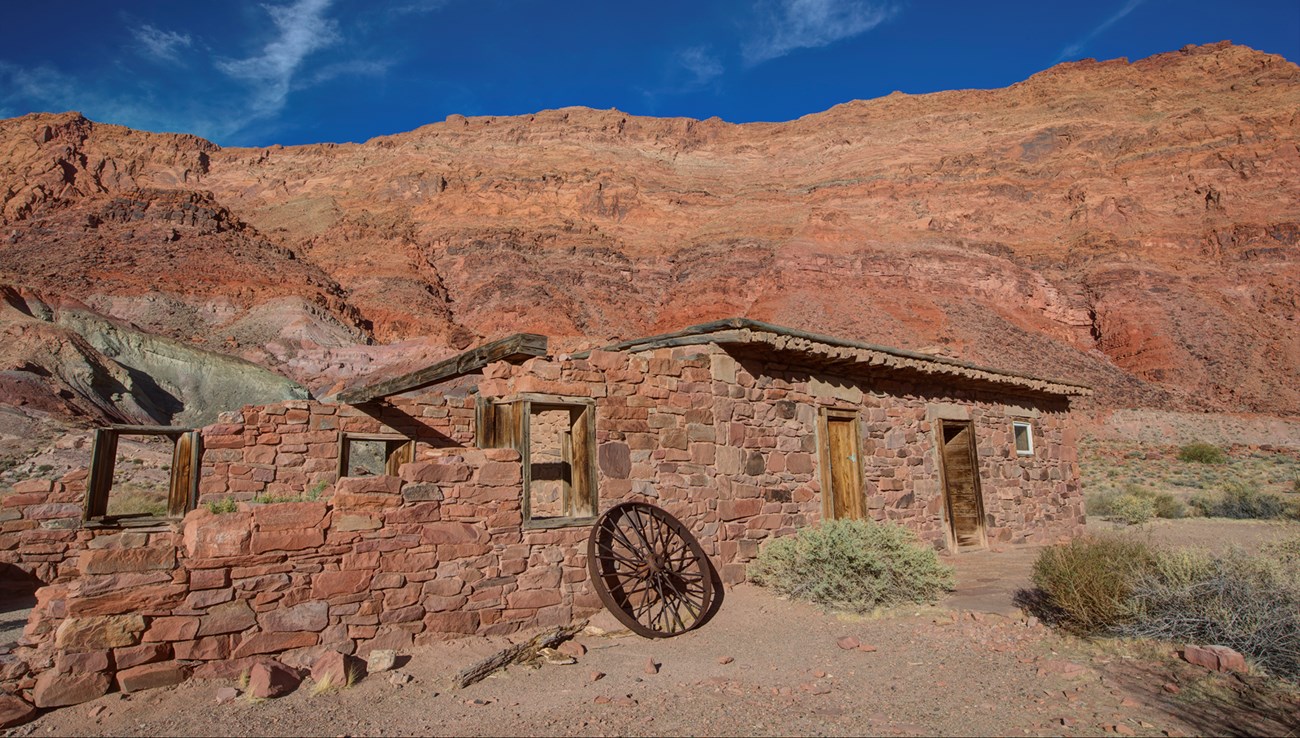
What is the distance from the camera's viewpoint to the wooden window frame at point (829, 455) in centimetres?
930

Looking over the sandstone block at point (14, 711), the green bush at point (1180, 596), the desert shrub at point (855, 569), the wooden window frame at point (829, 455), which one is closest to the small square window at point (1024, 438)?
the wooden window frame at point (829, 455)

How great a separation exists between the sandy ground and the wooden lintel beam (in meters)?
2.91

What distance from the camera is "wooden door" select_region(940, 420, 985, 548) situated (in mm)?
11648

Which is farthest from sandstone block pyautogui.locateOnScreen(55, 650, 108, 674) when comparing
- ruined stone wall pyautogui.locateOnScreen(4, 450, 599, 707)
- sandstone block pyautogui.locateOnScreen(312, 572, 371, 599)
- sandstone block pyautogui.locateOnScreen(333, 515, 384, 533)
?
sandstone block pyautogui.locateOnScreen(333, 515, 384, 533)

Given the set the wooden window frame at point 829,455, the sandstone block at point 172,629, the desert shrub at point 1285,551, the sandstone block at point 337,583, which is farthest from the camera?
the wooden window frame at point 829,455

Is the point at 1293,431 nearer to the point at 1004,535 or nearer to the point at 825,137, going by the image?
the point at 1004,535

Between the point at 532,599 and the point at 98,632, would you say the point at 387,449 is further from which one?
the point at 98,632

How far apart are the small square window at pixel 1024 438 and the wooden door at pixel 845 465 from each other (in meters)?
5.10

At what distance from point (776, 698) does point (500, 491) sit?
3028 millimetres

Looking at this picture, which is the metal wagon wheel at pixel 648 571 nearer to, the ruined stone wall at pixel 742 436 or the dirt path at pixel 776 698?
the ruined stone wall at pixel 742 436

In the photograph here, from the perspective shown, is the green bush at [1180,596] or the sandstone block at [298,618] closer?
the green bush at [1180,596]

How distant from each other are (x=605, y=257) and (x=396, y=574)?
4570 centimetres

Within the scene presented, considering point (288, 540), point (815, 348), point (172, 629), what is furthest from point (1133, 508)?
point (172, 629)

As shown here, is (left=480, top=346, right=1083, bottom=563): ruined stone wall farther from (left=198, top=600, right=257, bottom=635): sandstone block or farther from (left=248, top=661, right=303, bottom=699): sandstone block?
(left=248, top=661, right=303, bottom=699): sandstone block
